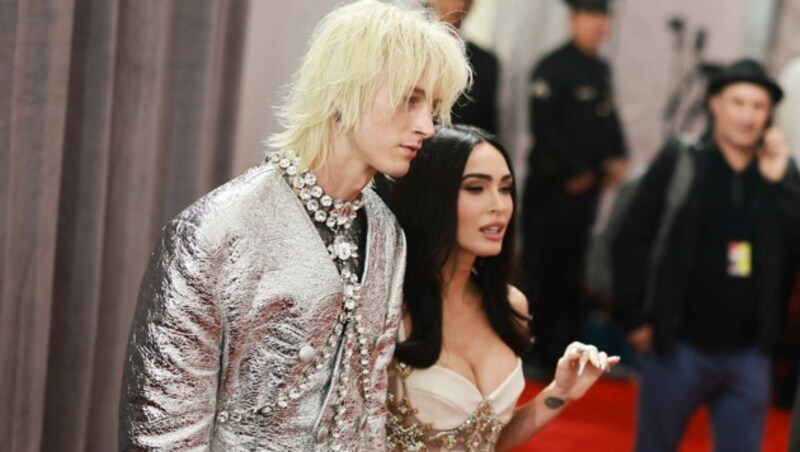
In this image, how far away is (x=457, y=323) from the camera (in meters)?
2.88

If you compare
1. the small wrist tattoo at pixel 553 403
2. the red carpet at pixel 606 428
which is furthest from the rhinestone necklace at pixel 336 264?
the red carpet at pixel 606 428

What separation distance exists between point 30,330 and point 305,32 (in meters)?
1.27

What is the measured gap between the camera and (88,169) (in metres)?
2.76

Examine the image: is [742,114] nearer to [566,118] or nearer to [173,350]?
[566,118]

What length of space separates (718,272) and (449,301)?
1.88 meters

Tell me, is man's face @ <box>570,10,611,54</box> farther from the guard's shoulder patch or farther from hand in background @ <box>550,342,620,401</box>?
hand in background @ <box>550,342,620,401</box>

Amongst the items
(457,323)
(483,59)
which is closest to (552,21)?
(483,59)

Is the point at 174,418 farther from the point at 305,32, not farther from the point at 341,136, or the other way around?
the point at 305,32

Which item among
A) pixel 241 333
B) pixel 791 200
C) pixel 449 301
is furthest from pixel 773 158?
pixel 241 333

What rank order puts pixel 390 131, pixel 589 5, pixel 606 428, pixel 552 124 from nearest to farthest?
pixel 390 131 < pixel 606 428 < pixel 552 124 < pixel 589 5

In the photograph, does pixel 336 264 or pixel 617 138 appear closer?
pixel 336 264

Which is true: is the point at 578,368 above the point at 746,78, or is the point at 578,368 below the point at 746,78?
below

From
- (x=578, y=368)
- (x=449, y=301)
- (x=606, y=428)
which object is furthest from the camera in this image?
(x=606, y=428)

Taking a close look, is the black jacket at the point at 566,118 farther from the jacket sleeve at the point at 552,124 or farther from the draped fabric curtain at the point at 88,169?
the draped fabric curtain at the point at 88,169
